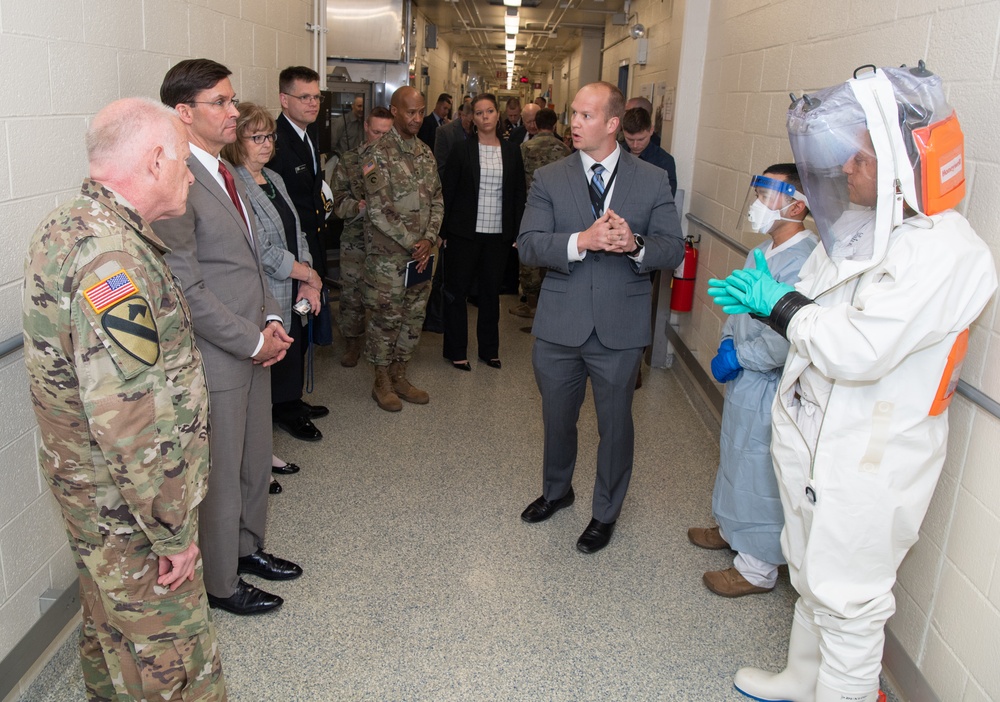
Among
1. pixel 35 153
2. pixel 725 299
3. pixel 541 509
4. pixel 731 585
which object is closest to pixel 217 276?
pixel 35 153

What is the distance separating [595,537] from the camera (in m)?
2.93

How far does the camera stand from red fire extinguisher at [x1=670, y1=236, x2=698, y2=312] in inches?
190

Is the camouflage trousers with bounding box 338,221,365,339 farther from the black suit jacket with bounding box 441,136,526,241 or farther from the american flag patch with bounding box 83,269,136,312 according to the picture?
the american flag patch with bounding box 83,269,136,312

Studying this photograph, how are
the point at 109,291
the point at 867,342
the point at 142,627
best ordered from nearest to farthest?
the point at 109,291
the point at 142,627
the point at 867,342

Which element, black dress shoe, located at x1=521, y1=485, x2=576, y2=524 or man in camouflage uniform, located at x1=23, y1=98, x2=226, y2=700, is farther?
black dress shoe, located at x1=521, y1=485, x2=576, y2=524

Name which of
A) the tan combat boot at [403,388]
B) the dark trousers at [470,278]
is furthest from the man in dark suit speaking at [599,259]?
the dark trousers at [470,278]

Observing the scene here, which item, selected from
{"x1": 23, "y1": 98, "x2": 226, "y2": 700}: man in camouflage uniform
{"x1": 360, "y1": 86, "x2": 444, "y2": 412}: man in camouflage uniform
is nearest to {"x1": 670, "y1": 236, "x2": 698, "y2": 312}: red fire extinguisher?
{"x1": 360, "y1": 86, "x2": 444, "y2": 412}: man in camouflage uniform

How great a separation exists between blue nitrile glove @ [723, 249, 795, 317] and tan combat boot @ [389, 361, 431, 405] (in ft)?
8.34

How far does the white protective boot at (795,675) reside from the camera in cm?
204

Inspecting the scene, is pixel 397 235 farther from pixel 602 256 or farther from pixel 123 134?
pixel 123 134

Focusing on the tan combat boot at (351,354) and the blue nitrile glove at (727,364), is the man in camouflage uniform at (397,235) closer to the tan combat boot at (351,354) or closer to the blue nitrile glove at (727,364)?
the tan combat boot at (351,354)

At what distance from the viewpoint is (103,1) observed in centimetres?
242

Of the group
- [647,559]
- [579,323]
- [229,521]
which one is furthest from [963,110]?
[229,521]

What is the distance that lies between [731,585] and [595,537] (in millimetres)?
513
